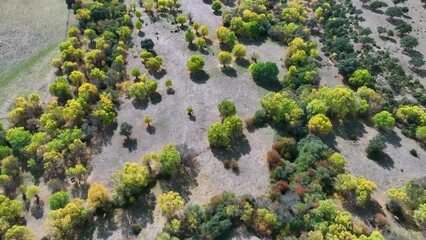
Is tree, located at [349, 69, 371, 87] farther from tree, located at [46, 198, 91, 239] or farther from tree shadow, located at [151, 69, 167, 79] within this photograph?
tree, located at [46, 198, 91, 239]

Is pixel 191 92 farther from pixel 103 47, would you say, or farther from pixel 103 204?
pixel 103 204

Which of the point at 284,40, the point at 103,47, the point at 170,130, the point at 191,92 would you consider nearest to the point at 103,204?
the point at 170,130

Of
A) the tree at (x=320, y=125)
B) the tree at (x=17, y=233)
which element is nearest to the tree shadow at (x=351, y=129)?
the tree at (x=320, y=125)

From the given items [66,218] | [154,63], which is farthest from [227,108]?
[66,218]

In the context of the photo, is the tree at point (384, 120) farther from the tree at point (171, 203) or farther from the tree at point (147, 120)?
the tree at point (147, 120)

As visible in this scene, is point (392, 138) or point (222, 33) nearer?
point (392, 138)

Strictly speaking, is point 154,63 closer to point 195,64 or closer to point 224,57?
point 195,64
